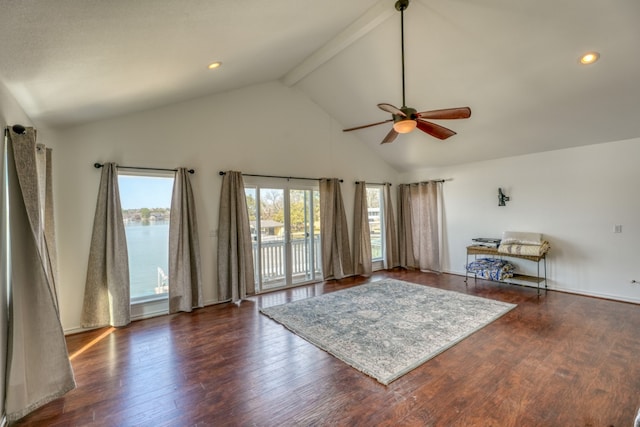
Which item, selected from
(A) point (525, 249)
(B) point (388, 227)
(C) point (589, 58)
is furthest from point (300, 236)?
(C) point (589, 58)

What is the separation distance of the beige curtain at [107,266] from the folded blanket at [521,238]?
243 inches

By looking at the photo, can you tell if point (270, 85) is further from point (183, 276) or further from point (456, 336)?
point (456, 336)

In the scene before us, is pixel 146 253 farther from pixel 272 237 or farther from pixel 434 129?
pixel 434 129

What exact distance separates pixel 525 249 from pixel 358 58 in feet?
13.8

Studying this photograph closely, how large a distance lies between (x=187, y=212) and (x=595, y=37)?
5.27 m

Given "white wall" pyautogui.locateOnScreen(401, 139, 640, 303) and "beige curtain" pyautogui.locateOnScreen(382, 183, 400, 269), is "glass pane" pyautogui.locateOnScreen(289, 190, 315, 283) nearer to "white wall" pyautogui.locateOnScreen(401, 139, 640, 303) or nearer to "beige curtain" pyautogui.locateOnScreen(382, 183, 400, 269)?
"beige curtain" pyautogui.locateOnScreen(382, 183, 400, 269)

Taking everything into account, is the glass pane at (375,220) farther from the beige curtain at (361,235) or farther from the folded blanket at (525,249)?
the folded blanket at (525,249)

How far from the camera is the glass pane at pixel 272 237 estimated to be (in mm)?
5250

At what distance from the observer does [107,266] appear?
3697 millimetres

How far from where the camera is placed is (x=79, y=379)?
258 cm

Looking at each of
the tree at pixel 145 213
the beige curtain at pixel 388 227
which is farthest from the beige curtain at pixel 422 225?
the tree at pixel 145 213

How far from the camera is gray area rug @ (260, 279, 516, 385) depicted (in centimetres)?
285

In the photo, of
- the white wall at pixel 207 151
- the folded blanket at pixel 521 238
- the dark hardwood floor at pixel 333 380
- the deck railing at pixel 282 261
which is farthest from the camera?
the deck railing at pixel 282 261

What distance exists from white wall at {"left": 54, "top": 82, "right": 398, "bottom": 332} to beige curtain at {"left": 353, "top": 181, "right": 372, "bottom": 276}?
19 centimetres
